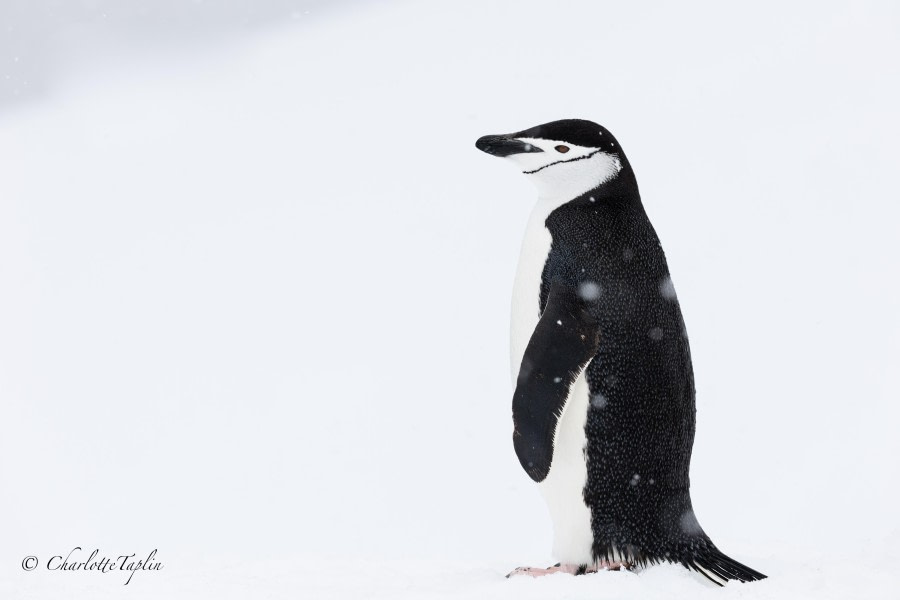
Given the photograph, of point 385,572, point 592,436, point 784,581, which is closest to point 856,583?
point 784,581

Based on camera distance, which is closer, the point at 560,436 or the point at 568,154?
the point at 560,436

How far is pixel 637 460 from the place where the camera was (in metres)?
2.37

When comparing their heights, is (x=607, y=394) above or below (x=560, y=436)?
above

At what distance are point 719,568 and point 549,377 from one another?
2.12ft

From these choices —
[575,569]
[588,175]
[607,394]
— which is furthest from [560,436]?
[588,175]

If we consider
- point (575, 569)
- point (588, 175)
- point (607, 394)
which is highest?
point (588, 175)

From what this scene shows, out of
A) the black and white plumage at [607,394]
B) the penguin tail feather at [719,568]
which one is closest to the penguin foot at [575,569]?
the black and white plumage at [607,394]

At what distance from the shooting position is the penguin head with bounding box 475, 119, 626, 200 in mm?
2494

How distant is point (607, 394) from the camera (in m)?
2.35

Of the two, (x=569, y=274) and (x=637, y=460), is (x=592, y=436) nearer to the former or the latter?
(x=637, y=460)

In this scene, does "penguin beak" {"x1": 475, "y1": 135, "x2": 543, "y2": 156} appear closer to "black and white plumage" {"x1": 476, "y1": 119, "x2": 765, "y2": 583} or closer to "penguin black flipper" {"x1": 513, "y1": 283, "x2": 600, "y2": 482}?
"black and white plumage" {"x1": 476, "y1": 119, "x2": 765, "y2": 583}

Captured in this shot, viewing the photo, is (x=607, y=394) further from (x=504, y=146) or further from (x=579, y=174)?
(x=504, y=146)

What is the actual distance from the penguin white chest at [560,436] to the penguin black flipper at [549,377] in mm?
36

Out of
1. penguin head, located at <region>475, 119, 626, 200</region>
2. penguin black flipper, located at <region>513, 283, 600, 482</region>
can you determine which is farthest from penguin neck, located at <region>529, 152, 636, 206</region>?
penguin black flipper, located at <region>513, 283, 600, 482</region>
